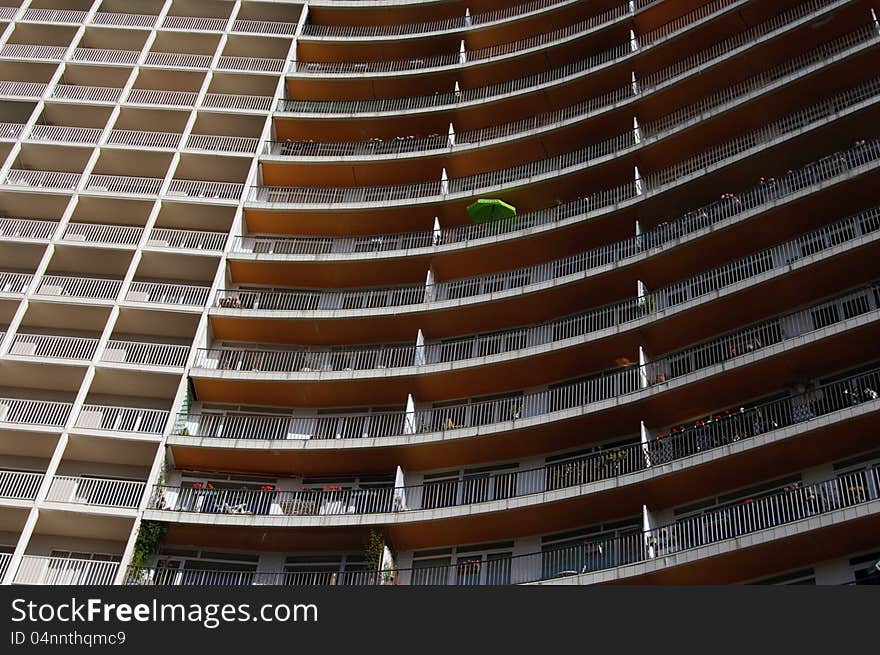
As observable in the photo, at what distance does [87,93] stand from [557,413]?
25.9 meters

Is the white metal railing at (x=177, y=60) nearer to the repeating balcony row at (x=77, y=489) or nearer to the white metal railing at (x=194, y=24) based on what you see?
the white metal railing at (x=194, y=24)

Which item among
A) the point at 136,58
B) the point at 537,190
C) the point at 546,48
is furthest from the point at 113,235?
the point at 546,48

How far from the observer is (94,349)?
3509 cm

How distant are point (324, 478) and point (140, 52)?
23.1 meters

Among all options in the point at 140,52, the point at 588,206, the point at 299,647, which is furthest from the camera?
the point at 140,52

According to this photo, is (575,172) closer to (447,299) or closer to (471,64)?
(447,299)

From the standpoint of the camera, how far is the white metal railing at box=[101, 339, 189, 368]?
1399 inches

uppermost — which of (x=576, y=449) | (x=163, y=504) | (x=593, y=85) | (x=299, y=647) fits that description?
(x=593, y=85)

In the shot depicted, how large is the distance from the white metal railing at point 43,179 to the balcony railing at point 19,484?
12.7 metres

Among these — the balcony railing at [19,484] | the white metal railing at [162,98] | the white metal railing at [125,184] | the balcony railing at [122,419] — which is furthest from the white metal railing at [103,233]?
the balcony railing at [19,484]

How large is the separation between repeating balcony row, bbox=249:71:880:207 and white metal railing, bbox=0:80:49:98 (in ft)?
36.1

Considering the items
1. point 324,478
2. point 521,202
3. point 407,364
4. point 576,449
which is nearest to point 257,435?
point 324,478

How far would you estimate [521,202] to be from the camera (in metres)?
39.2

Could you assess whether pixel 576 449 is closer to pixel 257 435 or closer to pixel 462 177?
pixel 257 435
